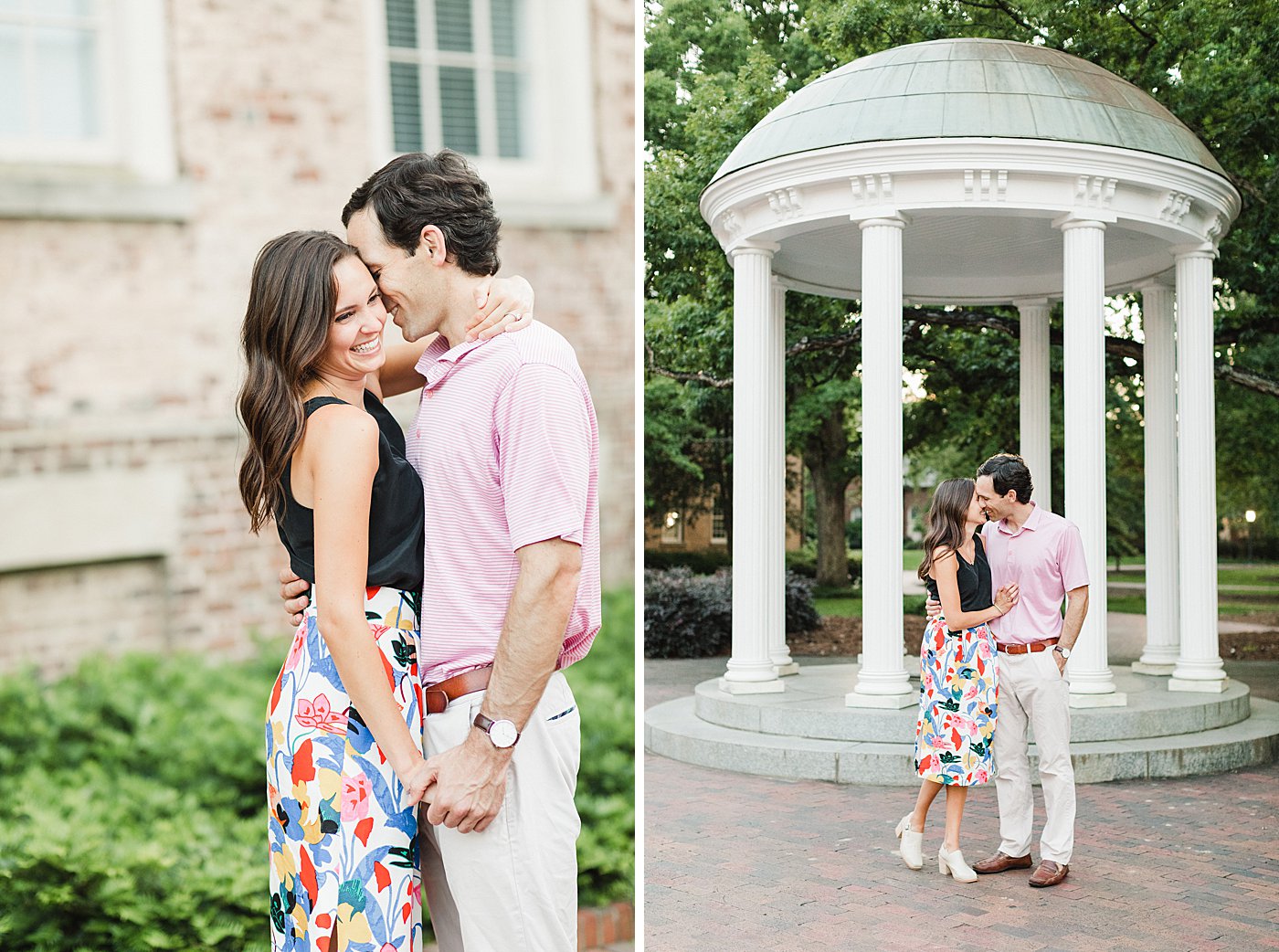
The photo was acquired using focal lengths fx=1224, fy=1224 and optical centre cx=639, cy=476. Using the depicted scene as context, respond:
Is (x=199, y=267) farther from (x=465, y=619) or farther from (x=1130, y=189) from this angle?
(x=1130, y=189)

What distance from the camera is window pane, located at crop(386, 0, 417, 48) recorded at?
20.2 feet

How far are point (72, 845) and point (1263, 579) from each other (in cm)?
2845

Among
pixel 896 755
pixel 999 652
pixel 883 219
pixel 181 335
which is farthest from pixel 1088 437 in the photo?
pixel 181 335

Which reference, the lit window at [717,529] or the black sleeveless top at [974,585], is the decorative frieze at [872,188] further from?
the lit window at [717,529]

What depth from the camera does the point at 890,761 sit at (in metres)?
7.21

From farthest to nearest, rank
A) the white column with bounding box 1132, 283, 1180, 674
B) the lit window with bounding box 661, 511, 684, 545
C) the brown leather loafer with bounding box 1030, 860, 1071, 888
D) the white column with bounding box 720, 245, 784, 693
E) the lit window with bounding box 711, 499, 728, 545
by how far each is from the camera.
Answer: the lit window with bounding box 711, 499, 728, 545
the lit window with bounding box 661, 511, 684, 545
the white column with bounding box 1132, 283, 1180, 674
the white column with bounding box 720, 245, 784, 693
the brown leather loafer with bounding box 1030, 860, 1071, 888

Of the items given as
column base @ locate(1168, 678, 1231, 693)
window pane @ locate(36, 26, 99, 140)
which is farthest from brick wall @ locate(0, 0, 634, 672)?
column base @ locate(1168, 678, 1231, 693)

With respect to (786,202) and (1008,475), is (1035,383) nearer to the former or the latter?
(786,202)

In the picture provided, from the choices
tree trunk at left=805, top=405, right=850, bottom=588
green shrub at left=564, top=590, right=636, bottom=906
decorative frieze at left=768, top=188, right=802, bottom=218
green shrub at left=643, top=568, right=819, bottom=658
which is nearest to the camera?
green shrub at left=564, top=590, right=636, bottom=906

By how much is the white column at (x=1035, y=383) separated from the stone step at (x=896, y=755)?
3.13 m

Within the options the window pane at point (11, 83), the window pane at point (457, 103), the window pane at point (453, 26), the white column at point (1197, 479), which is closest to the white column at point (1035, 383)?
the white column at point (1197, 479)

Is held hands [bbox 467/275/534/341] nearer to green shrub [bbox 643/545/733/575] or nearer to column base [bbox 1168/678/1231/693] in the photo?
column base [bbox 1168/678/1231/693]

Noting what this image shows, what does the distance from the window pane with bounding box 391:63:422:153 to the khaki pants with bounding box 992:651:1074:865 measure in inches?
150

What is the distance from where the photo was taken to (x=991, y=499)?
212 inches
